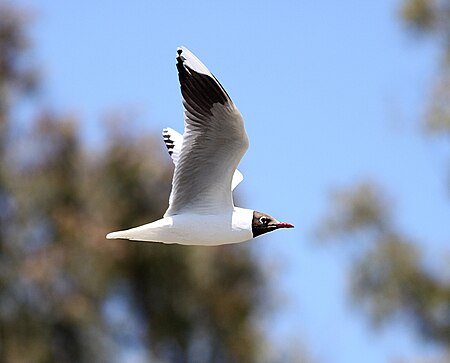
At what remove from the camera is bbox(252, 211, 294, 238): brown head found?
520 centimetres

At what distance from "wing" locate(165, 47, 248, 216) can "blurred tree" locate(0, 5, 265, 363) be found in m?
9.53

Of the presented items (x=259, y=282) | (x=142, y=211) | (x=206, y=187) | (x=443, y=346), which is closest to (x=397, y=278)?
(x=443, y=346)

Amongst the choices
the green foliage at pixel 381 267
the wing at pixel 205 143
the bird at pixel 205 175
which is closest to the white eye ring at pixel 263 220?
the bird at pixel 205 175

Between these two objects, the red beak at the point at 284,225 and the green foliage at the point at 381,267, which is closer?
the red beak at the point at 284,225

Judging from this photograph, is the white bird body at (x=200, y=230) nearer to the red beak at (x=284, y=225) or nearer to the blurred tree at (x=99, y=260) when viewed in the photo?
the red beak at (x=284, y=225)

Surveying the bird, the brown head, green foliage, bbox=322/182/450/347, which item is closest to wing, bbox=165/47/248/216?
the bird

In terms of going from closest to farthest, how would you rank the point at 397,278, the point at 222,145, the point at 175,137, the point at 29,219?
1. the point at 222,145
2. the point at 175,137
3. the point at 397,278
4. the point at 29,219

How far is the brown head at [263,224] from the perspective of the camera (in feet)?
17.0

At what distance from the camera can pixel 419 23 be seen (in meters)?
14.0

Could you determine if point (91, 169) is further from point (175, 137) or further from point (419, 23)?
point (175, 137)

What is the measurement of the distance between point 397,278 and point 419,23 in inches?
111

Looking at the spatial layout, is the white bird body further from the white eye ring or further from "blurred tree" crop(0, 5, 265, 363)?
"blurred tree" crop(0, 5, 265, 363)

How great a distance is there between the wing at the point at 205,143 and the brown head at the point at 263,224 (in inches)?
4.7

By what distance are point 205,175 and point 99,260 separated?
10254 millimetres
